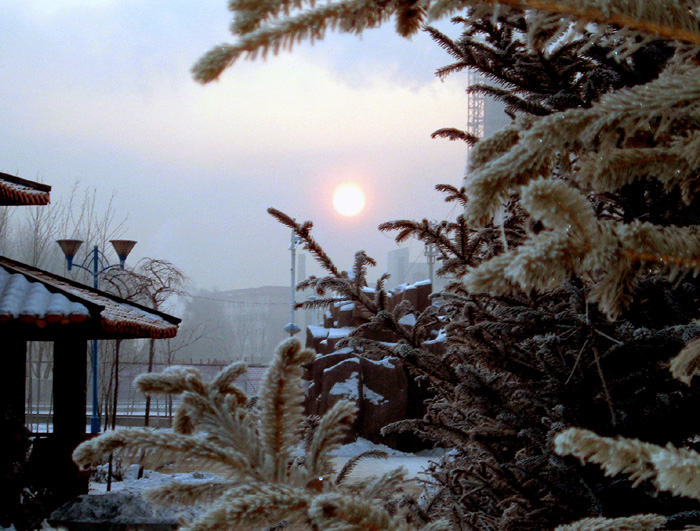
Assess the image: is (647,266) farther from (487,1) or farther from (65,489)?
(65,489)

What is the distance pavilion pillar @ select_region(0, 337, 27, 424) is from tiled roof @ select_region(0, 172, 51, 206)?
1.41 metres

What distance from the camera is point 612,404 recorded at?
1968mm

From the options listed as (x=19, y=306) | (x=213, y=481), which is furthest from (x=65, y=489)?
(x=213, y=481)

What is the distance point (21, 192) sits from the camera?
6410mm

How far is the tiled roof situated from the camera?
635 cm

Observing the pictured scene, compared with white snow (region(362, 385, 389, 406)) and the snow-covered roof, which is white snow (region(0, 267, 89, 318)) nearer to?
the snow-covered roof

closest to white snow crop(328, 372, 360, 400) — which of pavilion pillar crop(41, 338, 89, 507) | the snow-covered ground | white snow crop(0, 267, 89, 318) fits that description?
the snow-covered ground

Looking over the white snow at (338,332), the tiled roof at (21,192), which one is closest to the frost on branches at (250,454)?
the tiled roof at (21,192)

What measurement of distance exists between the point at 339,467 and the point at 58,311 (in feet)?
20.4

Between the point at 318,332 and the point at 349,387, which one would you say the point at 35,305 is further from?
the point at 318,332

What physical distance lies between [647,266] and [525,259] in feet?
0.66

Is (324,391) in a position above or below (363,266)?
below

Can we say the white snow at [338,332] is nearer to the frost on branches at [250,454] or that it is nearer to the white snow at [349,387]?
→ the white snow at [349,387]

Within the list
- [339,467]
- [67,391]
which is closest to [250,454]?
[67,391]
